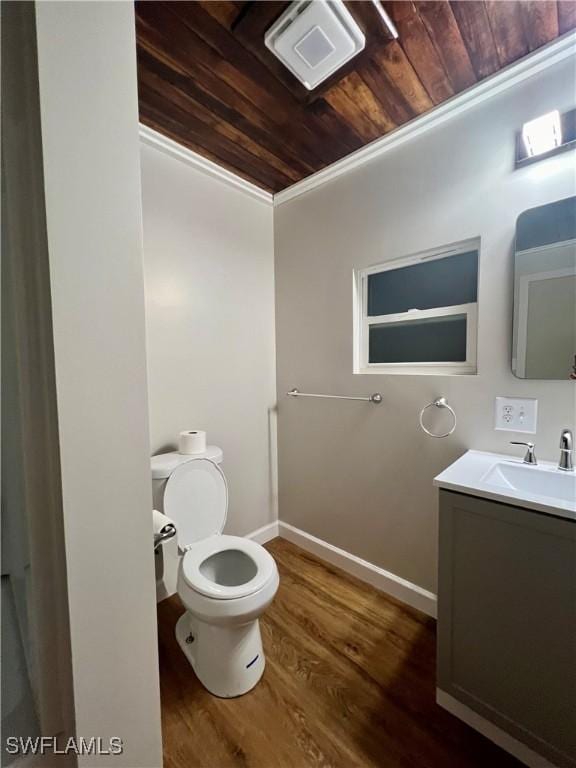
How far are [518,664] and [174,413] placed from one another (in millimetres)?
1701

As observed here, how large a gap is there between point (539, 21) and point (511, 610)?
77.6 inches

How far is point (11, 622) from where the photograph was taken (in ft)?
2.75

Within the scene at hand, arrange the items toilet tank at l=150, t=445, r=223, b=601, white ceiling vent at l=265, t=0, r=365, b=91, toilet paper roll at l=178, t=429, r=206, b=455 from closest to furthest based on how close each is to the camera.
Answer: white ceiling vent at l=265, t=0, r=365, b=91 → toilet tank at l=150, t=445, r=223, b=601 → toilet paper roll at l=178, t=429, r=206, b=455

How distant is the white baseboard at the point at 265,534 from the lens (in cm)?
212

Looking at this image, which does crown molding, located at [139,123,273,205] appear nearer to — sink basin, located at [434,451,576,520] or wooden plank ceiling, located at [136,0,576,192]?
wooden plank ceiling, located at [136,0,576,192]

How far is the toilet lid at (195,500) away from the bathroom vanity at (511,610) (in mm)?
1073

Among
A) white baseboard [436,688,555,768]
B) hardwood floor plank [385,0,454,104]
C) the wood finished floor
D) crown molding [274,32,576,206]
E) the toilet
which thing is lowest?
the wood finished floor

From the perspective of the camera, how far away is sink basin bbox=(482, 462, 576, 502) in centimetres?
110

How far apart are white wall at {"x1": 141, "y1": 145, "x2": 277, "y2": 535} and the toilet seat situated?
502 millimetres

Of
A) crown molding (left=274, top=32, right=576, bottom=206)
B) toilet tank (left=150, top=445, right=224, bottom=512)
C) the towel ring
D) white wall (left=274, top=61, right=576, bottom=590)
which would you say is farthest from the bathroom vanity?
crown molding (left=274, top=32, right=576, bottom=206)

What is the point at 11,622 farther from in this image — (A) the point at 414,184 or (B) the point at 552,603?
(A) the point at 414,184

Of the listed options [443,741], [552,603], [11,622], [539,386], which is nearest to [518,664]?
[552,603]

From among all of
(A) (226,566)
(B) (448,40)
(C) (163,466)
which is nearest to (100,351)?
(C) (163,466)

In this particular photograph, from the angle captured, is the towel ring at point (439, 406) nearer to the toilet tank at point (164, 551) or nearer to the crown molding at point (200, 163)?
the toilet tank at point (164, 551)
